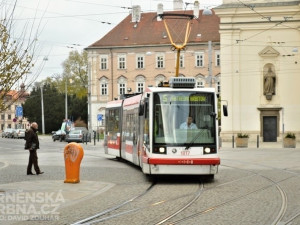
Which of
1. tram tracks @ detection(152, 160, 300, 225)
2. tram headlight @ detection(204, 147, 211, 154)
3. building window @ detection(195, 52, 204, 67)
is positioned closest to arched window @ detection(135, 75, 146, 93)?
building window @ detection(195, 52, 204, 67)

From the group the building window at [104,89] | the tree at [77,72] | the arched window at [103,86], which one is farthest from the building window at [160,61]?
the tree at [77,72]

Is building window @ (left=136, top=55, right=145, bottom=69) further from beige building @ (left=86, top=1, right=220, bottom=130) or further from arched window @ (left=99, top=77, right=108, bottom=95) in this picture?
arched window @ (left=99, top=77, right=108, bottom=95)

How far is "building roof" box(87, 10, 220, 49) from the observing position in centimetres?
8825

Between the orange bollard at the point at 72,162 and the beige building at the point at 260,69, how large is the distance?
137ft

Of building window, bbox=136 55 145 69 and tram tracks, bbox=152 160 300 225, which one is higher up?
building window, bbox=136 55 145 69

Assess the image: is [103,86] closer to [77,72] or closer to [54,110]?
[54,110]

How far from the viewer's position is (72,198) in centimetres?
1491

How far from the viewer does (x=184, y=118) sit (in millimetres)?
18656

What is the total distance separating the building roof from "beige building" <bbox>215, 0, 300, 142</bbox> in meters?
26.2

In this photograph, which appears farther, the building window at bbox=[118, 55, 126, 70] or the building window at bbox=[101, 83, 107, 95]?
the building window at bbox=[101, 83, 107, 95]

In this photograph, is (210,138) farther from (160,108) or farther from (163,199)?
(163,199)

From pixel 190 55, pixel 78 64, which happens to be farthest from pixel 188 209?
pixel 78 64

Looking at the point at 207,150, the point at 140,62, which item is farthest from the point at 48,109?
the point at 207,150

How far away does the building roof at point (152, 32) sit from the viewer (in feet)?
290
